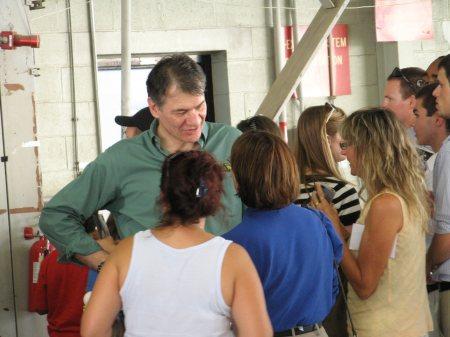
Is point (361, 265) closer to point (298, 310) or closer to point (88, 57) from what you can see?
point (298, 310)

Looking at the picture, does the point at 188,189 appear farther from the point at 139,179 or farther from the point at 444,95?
the point at 444,95

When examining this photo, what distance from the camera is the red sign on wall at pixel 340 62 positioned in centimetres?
710

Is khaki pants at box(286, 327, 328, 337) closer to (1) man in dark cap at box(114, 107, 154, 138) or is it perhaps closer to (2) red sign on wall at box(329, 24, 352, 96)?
(1) man in dark cap at box(114, 107, 154, 138)

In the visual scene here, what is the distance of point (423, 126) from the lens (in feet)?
10.9

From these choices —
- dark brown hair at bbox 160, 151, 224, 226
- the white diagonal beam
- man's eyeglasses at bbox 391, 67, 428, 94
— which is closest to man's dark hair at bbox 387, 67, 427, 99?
man's eyeglasses at bbox 391, 67, 428, 94

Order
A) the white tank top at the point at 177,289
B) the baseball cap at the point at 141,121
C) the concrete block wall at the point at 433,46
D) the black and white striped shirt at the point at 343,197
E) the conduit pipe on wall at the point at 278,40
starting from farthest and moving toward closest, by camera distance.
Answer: the concrete block wall at the point at 433,46 → the conduit pipe on wall at the point at 278,40 → the baseball cap at the point at 141,121 → the black and white striped shirt at the point at 343,197 → the white tank top at the point at 177,289

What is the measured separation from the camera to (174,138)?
234 cm

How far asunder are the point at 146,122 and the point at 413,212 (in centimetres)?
147

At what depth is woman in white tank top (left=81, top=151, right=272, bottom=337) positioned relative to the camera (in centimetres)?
184

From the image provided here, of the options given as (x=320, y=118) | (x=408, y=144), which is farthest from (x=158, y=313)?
(x=320, y=118)

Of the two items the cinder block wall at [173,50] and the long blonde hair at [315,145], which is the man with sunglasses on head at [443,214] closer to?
the long blonde hair at [315,145]

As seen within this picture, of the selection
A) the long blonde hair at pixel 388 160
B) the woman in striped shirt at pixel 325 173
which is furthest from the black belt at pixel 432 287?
the long blonde hair at pixel 388 160

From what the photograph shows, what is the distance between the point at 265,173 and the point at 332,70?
517 centimetres

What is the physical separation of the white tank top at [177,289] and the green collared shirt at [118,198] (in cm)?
39
